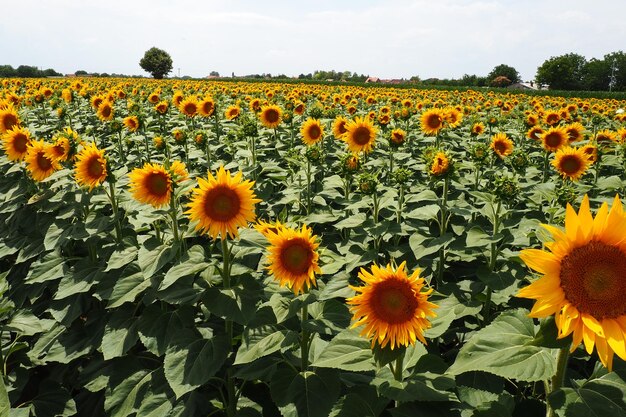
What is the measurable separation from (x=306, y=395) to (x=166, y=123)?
874cm

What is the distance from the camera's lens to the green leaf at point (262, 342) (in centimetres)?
262

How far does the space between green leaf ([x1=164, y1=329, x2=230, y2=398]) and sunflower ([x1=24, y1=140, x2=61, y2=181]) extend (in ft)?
9.78

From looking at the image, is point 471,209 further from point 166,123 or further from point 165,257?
point 166,123

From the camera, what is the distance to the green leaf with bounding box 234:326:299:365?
2615 millimetres

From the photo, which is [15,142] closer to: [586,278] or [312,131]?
[312,131]

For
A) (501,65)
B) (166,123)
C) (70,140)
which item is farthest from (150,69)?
(501,65)

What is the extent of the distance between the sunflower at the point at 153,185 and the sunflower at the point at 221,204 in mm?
519

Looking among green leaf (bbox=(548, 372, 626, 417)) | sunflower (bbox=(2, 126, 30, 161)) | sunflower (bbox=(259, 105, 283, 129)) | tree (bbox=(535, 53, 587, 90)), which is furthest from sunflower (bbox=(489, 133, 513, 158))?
tree (bbox=(535, 53, 587, 90))

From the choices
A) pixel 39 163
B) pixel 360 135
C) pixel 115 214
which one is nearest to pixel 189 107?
pixel 360 135

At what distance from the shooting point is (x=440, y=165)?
445 centimetres

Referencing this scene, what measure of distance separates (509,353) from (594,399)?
1.18 ft

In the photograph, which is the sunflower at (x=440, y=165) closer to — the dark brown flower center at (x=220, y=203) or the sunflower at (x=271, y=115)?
the dark brown flower center at (x=220, y=203)

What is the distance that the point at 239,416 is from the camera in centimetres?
297

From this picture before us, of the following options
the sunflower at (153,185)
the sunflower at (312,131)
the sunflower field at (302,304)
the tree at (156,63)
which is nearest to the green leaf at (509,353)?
the sunflower field at (302,304)
